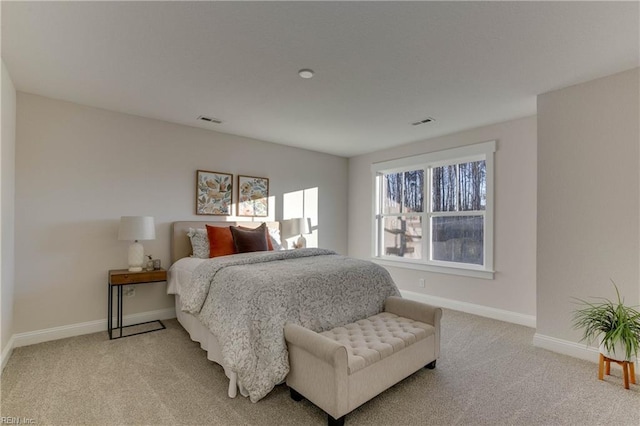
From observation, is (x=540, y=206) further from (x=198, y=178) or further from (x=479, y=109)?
(x=198, y=178)

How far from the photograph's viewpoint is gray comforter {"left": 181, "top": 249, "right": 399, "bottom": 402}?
2.02 meters

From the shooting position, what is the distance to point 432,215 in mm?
4559

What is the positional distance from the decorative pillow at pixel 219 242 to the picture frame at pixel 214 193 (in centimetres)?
48

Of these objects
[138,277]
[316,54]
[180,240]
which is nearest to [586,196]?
[316,54]

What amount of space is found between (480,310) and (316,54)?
3.62 m

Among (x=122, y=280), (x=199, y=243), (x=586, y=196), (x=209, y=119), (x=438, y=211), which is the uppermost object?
(x=209, y=119)

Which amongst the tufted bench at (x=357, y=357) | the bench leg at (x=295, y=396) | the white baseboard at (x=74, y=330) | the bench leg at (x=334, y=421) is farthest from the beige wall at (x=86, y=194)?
the bench leg at (x=334, y=421)

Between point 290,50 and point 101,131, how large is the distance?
2.49 meters

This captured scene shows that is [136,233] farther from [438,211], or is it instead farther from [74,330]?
[438,211]

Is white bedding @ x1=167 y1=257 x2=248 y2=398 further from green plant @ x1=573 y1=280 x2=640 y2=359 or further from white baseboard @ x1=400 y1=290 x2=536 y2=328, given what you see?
white baseboard @ x1=400 y1=290 x2=536 y2=328

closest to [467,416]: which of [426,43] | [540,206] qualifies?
[540,206]

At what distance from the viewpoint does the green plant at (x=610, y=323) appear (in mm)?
2195

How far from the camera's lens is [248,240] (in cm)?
361

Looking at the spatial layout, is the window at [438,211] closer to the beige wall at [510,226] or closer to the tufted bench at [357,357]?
the beige wall at [510,226]
